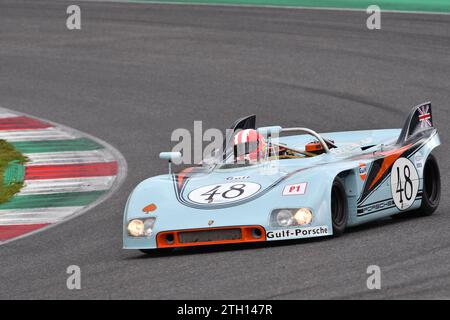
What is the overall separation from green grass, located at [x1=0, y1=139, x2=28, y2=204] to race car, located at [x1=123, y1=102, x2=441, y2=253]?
333 cm

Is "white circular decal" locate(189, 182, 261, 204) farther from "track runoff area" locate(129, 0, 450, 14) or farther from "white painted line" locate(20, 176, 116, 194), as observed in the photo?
"track runoff area" locate(129, 0, 450, 14)

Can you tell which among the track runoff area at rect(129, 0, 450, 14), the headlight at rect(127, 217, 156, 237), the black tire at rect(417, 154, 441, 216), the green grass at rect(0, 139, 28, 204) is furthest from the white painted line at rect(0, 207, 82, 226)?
the track runoff area at rect(129, 0, 450, 14)

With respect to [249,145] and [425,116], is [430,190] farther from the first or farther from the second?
[249,145]

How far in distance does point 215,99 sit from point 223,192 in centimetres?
850

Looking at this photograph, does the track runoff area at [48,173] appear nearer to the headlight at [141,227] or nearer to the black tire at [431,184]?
the headlight at [141,227]

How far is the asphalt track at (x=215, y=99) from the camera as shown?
25.0 ft

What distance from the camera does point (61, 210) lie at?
11.5 metres

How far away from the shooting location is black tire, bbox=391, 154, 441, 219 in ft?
33.0

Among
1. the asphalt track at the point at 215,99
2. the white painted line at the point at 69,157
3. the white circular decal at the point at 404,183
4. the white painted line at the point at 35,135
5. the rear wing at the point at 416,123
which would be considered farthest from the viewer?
the white painted line at the point at 35,135

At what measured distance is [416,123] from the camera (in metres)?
10.7

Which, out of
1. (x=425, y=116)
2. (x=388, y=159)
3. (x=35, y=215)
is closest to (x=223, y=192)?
(x=388, y=159)

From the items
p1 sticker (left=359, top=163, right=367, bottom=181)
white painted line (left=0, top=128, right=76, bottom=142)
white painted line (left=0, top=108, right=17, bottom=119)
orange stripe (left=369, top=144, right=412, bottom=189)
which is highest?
white painted line (left=0, top=108, right=17, bottom=119)

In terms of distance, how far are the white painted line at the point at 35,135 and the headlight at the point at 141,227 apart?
20.6 ft

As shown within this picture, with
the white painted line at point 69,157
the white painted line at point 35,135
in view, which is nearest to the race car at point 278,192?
the white painted line at point 69,157
